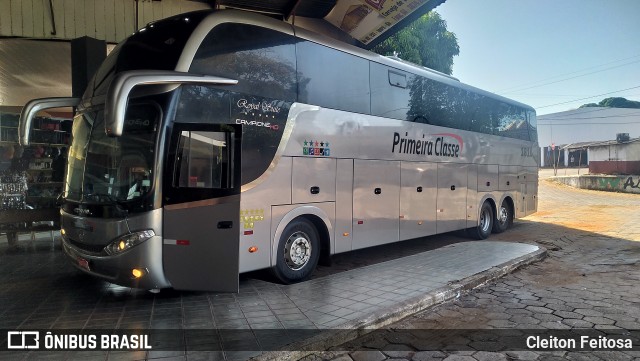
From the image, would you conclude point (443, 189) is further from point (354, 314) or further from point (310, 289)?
point (354, 314)

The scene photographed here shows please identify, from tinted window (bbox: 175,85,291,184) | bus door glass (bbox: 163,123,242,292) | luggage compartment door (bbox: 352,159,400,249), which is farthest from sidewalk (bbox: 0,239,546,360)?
tinted window (bbox: 175,85,291,184)

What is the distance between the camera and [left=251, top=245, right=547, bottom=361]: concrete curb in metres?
4.05

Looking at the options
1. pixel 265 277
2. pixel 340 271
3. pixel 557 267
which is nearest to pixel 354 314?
pixel 265 277

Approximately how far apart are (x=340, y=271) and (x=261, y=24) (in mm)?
4333

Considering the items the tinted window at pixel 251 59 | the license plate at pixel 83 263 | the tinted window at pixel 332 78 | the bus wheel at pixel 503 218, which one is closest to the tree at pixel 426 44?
the bus wheel at pixel 503 218

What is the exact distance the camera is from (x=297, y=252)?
6.45 m

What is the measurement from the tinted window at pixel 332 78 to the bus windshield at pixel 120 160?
2428 millimetres

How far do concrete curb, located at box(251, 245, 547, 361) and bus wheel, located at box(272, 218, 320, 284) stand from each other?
1790mm

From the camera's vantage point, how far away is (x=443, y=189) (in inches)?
384

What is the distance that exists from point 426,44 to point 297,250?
37.9 feet

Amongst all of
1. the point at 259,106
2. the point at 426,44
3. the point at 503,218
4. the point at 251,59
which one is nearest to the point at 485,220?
the point at 503,218

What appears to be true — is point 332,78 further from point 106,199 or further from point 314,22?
point 314,22

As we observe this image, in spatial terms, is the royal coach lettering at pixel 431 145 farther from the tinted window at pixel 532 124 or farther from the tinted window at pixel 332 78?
the tinted window at pixel 532 124

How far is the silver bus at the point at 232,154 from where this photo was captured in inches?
192
